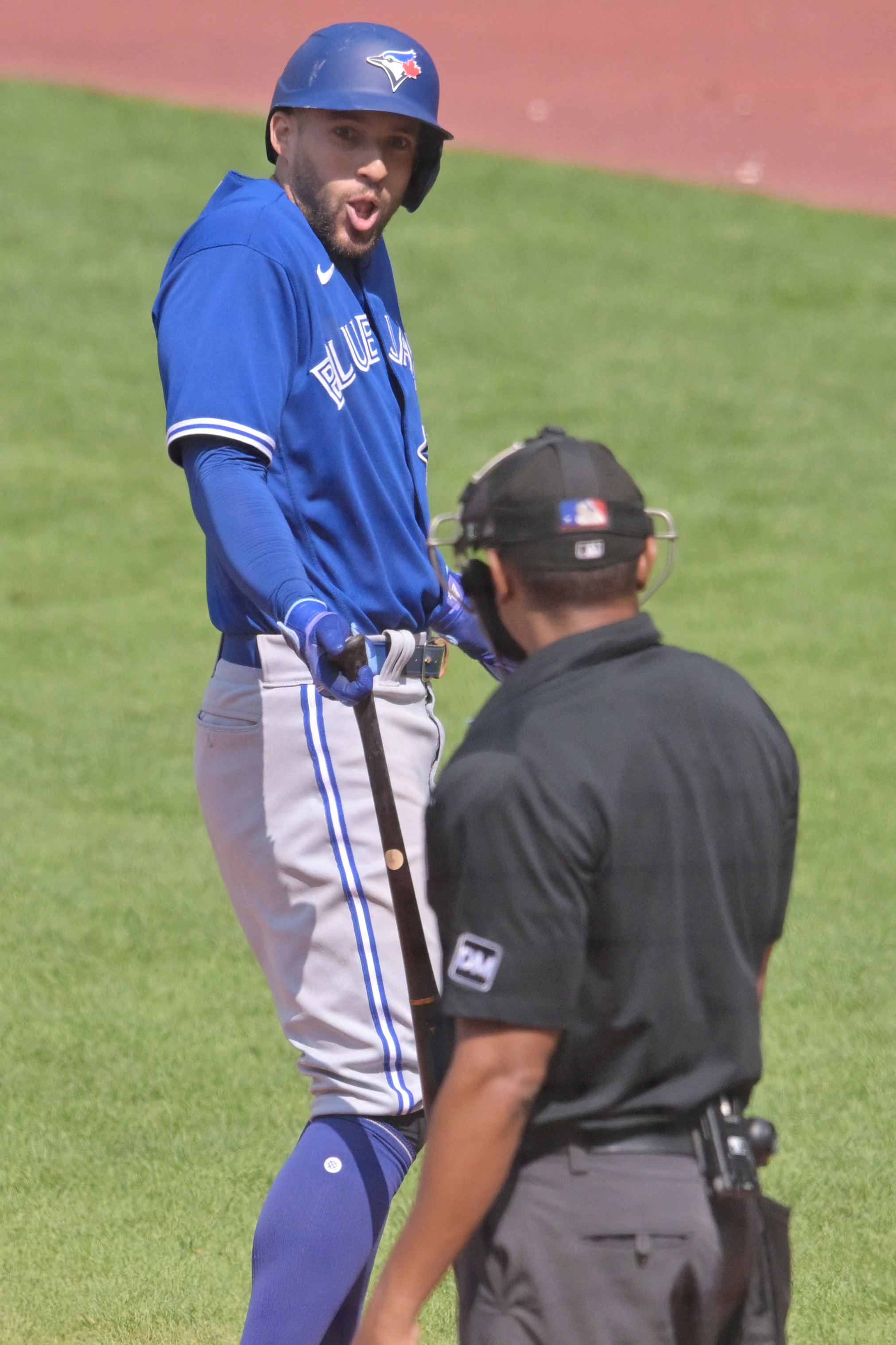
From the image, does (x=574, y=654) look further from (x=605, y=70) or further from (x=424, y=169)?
(x=605, y=70)

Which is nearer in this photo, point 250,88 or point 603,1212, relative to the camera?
point 603,1212

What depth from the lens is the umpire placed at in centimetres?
200

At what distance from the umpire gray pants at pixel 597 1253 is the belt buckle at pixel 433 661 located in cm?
122

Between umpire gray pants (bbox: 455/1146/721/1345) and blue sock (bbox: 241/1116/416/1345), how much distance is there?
76 centimetres

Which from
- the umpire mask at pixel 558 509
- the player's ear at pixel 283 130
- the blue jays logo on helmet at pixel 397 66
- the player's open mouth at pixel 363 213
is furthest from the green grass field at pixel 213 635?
the blue jays logo on helmet at pixel 397 66

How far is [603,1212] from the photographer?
6.81 feet

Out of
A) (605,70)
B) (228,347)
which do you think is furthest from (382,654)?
(605,70)

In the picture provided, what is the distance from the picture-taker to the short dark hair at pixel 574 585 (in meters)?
2.13

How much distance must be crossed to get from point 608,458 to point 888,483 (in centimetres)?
813

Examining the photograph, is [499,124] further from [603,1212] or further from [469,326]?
[603,1212]

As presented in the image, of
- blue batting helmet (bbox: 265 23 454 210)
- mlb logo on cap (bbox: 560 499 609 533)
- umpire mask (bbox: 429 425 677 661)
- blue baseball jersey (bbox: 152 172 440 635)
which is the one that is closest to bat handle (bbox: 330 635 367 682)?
blue baseball jersey (bbox: 152 172 440 635)

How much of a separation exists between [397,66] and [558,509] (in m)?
1.38

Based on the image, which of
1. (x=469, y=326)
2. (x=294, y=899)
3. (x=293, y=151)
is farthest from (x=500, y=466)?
(x=469, y=326)

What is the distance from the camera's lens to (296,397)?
3.02m
